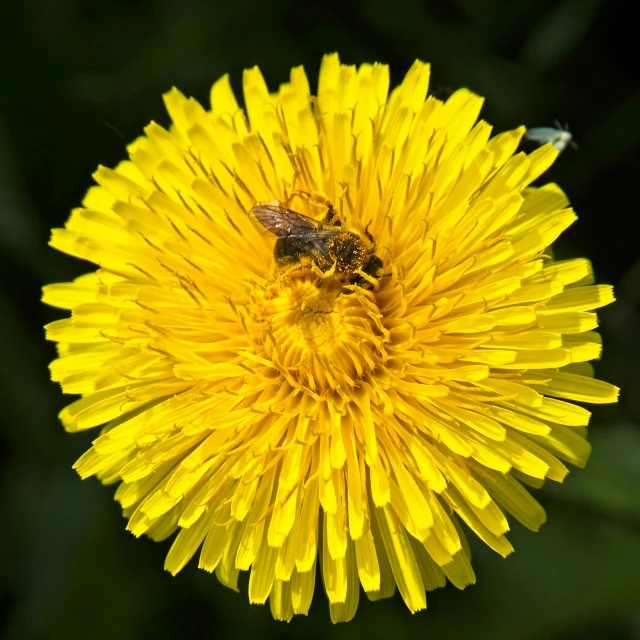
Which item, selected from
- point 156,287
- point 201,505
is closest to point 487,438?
point 201,505

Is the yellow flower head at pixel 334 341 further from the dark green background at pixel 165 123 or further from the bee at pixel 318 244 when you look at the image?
the dark green background at pixel 165 123

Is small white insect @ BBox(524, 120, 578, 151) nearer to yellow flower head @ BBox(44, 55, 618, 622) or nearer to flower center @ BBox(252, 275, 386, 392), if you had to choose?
yellow flower head @ BBox(44, 55, 618, 622)

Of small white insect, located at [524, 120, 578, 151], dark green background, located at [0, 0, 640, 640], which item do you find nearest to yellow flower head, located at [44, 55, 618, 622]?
small white insect, located at [524, 120, 578, 151]

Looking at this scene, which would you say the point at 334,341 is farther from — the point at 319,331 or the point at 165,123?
the point at 165,123

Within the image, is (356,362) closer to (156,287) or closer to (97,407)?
(156,287)

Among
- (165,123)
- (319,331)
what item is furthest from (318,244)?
(165,123)

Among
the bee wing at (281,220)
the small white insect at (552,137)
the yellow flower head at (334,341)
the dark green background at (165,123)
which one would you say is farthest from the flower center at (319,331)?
the dark green background at (165,123)
